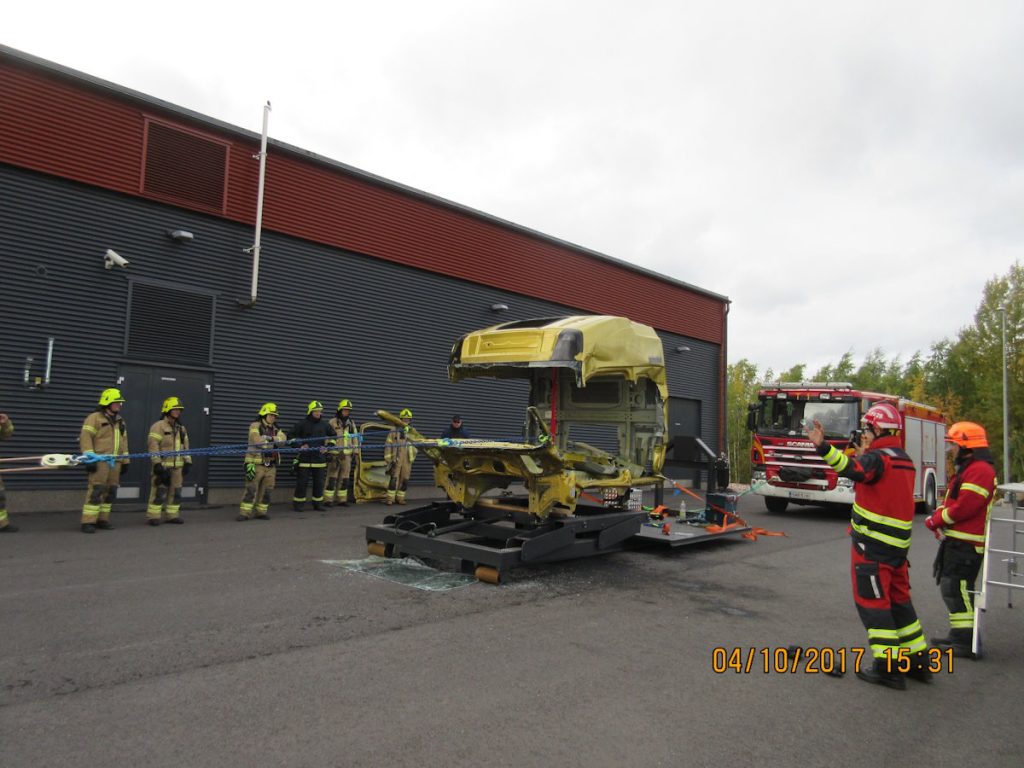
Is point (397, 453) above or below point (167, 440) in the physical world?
below

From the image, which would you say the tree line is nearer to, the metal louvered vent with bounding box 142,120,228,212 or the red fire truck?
the red fire truck

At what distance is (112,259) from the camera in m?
11.5

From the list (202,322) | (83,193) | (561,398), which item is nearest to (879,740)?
(561,398)

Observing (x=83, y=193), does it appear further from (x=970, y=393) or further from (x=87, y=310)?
(x=970, y=393)

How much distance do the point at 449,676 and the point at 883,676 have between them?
9.37 feet

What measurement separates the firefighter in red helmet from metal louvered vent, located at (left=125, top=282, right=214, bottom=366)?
37.4 feet

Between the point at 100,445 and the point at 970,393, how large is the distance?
187ft

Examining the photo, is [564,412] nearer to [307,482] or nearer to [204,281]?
[307,482]

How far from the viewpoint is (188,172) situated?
12.4 m

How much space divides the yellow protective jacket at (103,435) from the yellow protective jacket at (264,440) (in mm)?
1880

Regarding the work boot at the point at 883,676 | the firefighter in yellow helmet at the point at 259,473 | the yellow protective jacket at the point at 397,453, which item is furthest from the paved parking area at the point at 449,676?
the yellow protective jacket at the point at 397,453

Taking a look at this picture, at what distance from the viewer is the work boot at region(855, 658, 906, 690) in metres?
4.32

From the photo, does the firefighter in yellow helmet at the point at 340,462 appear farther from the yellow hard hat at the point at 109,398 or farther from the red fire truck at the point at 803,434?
the red fire truck at the point at 803,434

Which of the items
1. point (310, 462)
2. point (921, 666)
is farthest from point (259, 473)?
point (921, 666)
